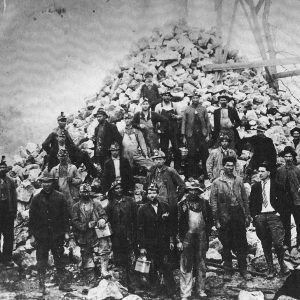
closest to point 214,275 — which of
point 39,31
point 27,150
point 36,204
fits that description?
point 36,204

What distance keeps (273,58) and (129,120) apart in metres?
5.73

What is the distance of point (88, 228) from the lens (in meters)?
6.58

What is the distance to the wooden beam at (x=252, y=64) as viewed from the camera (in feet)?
37.1

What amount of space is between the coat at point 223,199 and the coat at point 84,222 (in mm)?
1746

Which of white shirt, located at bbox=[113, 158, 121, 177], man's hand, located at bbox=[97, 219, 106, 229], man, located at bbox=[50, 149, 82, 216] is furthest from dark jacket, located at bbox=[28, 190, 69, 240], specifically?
white shirt, located at bbox=[113, 158, 121, 177]

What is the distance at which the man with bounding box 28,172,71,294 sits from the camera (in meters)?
6.33

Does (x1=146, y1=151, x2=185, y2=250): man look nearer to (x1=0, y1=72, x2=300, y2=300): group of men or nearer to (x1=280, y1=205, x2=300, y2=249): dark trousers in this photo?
(x1=0, y1=72, x2=300, y2=300): group of men

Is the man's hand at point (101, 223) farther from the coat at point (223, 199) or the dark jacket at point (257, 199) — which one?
the dark jacket at point (257, 199)

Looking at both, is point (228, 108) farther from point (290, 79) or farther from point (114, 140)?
point (290, 79)

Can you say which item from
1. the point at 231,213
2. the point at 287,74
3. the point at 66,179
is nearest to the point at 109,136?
the point at 66,179

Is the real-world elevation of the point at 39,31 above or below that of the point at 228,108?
above

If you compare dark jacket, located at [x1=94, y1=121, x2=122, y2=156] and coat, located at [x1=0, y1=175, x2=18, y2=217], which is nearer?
coat, located at [x1=0, y1=175, x2=18, y2=217]

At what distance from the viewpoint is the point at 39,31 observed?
42.5ft

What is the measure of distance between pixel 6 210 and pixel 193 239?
3.46 meters
